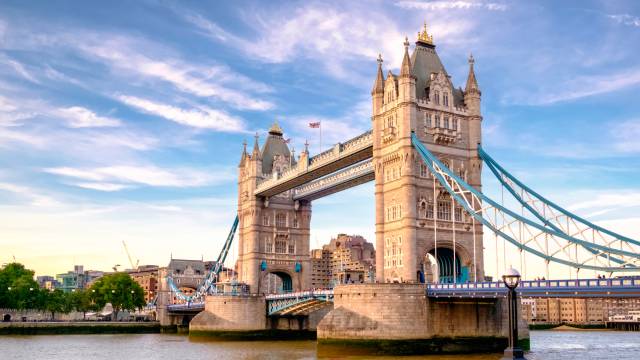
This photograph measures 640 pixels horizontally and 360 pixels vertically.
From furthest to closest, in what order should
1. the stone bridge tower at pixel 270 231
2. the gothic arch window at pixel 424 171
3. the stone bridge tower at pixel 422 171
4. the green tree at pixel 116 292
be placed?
the green tree at pixel 116 292, the stone bridge tower at pixel 270 231, the gothic arch window at pixel 424 171, the stone bridge tower at pixel 422 171

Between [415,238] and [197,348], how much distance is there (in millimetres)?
19690

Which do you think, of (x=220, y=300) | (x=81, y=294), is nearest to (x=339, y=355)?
(x=220, y=300)

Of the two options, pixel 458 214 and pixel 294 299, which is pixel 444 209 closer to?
pixel 458 214

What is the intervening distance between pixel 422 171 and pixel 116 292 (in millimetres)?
62954

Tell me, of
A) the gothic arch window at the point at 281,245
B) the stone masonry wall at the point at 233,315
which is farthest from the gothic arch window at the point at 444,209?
the gothic arch window at the point at 281,245

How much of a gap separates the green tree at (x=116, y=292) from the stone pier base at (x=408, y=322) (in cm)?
6149

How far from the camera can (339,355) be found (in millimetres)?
45312

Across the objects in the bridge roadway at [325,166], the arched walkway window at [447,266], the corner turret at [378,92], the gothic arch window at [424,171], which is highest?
the corner turret at [378,92]

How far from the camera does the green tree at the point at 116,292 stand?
101 meters

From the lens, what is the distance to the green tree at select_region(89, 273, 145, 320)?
10144cm

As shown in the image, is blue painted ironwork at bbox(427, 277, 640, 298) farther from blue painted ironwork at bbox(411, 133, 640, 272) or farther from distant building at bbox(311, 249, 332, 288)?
distant building at bbox(311, 249, 332, 288)

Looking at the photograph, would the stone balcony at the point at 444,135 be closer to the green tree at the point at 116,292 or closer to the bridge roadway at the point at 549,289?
the bridge roadway at the point at 549,289

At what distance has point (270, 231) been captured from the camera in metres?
79.0

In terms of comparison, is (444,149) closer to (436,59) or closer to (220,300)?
(436,59)
